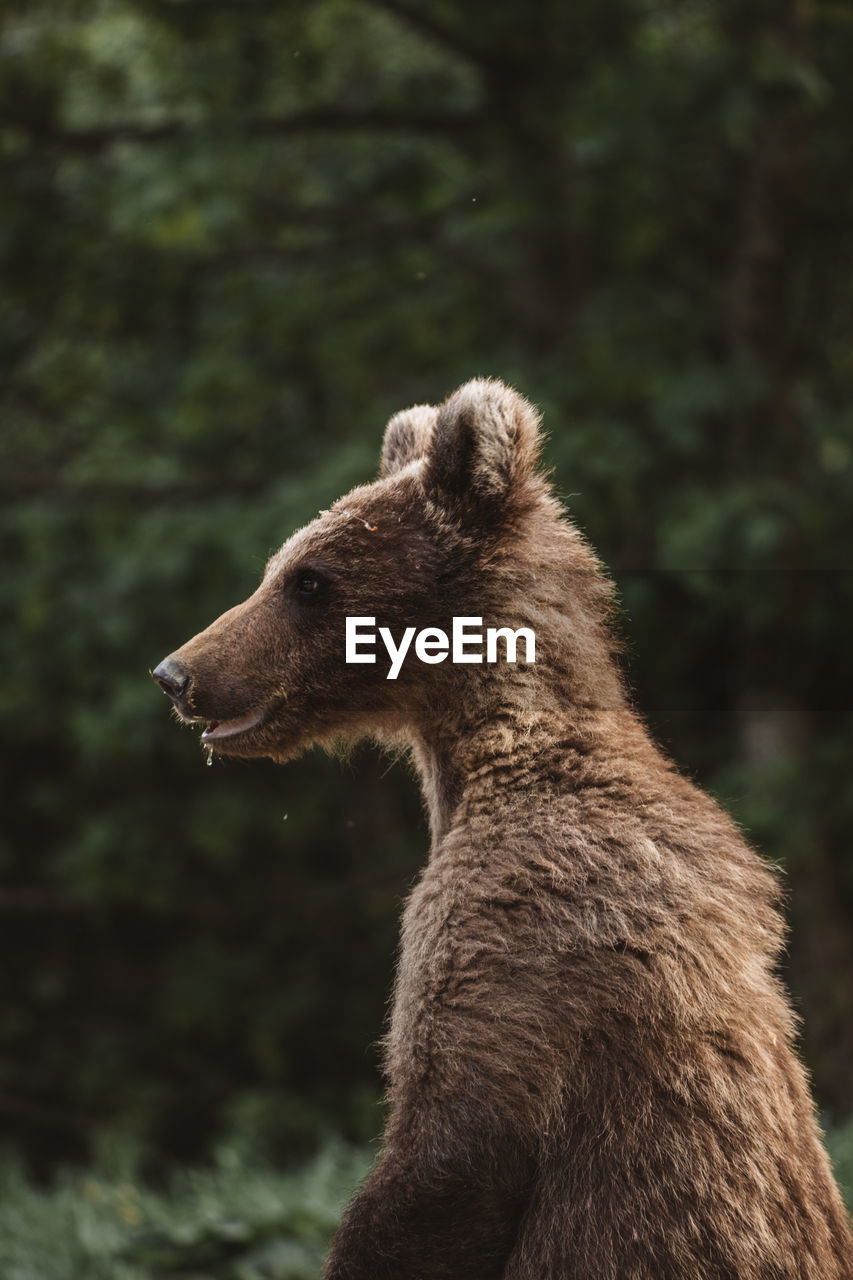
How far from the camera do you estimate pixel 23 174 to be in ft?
24.7

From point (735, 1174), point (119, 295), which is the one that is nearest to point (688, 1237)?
point (735, 1174)

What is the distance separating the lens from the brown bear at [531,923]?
2.49 metres

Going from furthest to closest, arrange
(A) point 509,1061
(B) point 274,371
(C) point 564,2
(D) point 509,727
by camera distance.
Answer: (B) point 274,371 → (C) point 564,2 → (D) point 509,727 → (A) point 509,1061

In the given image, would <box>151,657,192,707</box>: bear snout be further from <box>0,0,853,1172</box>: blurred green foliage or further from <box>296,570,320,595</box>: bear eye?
<box>0,0,853,1172</box>: blurred green foliage

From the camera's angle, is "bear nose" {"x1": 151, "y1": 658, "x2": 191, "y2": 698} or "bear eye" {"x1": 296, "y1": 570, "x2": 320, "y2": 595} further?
"bear eye" {"x1": 296, "y1": 570, "x2": 320, "y2": 595}

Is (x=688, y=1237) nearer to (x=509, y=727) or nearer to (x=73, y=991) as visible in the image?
(x=509, y=727)

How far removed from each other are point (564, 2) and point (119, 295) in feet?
8.99

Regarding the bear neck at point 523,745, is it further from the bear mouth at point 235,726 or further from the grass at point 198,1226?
the grass at point 198,1226

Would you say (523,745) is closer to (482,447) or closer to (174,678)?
(482,447)

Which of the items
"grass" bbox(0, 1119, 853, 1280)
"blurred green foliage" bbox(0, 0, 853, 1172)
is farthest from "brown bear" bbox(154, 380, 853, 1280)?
"blurred green foliage" bbox(0, 0, 853, 1172)

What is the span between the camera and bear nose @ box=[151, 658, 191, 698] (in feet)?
9.14

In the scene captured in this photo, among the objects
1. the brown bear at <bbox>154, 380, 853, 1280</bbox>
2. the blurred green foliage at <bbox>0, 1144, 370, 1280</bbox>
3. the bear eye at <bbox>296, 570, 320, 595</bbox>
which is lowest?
the blurred green foliage at <bbox>0, 1144, 370, 1280</bbox>

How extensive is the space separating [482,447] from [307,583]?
1.54 feet

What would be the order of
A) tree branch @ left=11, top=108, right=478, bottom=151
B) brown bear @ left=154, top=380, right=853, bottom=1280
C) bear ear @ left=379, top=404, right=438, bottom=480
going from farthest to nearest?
tree branch @ left=11, top=108, right=478, bottom=151 < bear ear @ left=379, top=404, right=438, bottom=480 < brown bear @ left=154, top=380, right=853, bottom=1280
